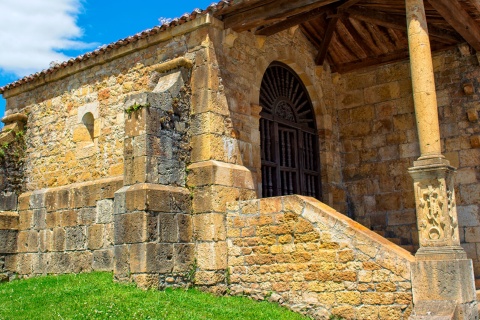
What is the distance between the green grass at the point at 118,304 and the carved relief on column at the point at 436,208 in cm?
197

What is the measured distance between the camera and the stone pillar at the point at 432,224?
6.23 m

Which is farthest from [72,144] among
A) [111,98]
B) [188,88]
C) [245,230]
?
[245,230]

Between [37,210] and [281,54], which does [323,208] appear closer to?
[281,54]

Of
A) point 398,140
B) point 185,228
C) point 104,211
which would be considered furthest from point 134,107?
point 398,140

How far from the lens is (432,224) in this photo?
21.5ft

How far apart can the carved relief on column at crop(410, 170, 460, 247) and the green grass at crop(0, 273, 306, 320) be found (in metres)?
1.97

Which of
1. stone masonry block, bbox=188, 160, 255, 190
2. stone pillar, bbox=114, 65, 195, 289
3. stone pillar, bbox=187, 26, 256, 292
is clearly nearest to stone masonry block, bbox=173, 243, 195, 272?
stone pillar, bbox=114, 65, 195, 289

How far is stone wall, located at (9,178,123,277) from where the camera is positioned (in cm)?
897

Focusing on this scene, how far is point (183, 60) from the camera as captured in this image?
8.54m

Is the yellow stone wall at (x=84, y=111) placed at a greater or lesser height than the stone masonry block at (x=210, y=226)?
greater

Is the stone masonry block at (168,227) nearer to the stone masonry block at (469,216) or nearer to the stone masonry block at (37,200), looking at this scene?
the stone masonry block at (37,200)

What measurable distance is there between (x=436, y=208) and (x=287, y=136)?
4002 mm

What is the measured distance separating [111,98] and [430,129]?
551 cm

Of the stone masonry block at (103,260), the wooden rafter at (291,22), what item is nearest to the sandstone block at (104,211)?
the stone masonry block at (103,260)
